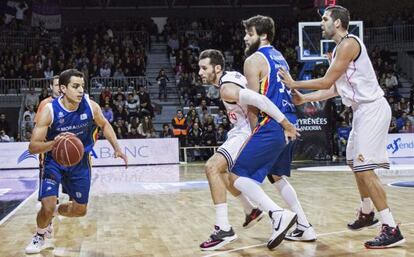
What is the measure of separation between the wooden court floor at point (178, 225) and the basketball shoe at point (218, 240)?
0.06 m

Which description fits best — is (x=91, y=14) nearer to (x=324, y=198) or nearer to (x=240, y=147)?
(x=324, y=198)

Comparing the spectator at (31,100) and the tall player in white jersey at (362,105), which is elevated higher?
the spectator at (31,100)

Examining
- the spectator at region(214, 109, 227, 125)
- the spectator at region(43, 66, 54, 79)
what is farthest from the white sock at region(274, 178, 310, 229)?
the spectator at region(43, 66, 54, 79)

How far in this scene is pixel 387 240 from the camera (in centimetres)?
496

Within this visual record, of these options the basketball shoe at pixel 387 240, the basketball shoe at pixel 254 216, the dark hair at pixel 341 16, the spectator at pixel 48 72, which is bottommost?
the basketball shoe at pixel 387 240

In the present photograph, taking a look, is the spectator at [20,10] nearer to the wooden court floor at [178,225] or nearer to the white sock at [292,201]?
the wooden court floor at [178,225]

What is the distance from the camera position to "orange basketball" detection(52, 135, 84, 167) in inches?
203

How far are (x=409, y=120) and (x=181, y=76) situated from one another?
8.42 meters

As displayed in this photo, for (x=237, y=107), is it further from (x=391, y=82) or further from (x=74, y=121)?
(x=391, y=82)

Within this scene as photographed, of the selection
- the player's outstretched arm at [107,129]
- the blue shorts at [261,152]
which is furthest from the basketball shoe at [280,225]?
the player's outstretched arm at [107,129]

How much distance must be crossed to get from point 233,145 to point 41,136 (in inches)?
65.7

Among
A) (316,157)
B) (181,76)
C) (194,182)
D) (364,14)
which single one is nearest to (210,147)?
(316,157)

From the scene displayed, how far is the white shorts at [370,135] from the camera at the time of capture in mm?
5039

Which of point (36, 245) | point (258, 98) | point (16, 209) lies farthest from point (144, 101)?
point (258, 98)
